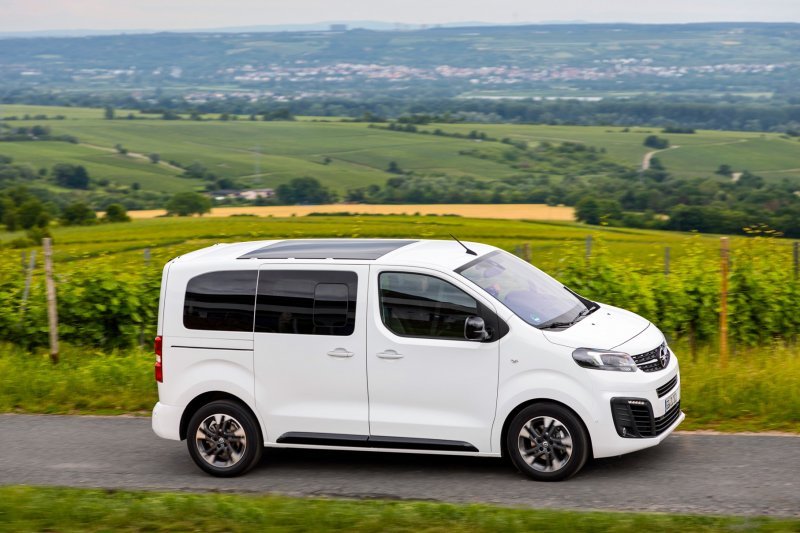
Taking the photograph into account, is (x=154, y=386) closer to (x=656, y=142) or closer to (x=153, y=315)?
(x=153, y=315)

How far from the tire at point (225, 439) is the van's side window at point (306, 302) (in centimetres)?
74

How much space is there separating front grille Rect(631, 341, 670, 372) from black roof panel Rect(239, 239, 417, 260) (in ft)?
7.11

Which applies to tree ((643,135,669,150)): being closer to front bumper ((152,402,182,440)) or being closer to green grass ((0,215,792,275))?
green grass ((0,215,792,275))

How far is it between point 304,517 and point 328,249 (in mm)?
2656

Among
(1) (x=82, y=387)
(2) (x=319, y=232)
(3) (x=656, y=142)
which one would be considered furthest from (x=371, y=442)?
(3) (x=656, y=142)

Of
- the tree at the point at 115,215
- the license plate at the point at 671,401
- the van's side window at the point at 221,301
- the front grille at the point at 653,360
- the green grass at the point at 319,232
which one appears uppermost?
the van's side window at the point at 221,301

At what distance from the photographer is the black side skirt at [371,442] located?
846 cm

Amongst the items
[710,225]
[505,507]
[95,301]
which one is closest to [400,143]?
[710,225]

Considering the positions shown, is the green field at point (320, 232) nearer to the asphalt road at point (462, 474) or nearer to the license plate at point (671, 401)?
the asphalt road at point (462, 474)

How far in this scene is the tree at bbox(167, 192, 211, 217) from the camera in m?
83.2

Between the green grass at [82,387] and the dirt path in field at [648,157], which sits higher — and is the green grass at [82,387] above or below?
above

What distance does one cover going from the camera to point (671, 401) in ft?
28.3

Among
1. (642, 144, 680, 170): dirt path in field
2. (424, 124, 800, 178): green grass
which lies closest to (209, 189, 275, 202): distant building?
(642, 144, 680, 170): dirt path in field

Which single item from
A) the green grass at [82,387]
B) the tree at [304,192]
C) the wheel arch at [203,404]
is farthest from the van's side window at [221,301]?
the tree at [304,192]
